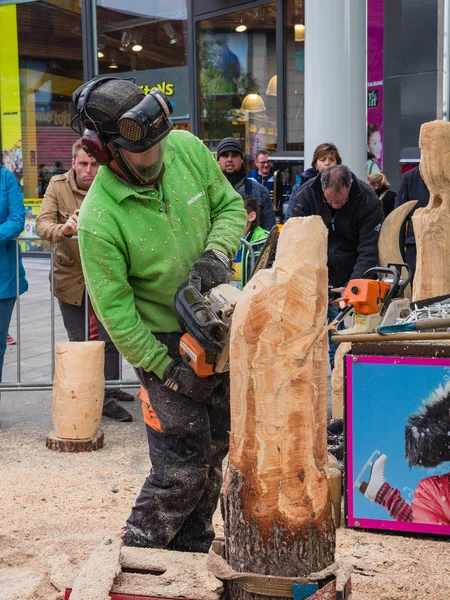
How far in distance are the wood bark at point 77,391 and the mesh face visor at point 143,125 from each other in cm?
249

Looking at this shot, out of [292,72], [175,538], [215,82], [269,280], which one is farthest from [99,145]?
[215,82]

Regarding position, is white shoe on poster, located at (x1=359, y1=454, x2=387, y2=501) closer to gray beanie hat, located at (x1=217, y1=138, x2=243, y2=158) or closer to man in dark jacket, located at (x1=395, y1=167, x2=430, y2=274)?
man in dark jacket, located at (x1=395, y1=167, x2=430, y2=274)

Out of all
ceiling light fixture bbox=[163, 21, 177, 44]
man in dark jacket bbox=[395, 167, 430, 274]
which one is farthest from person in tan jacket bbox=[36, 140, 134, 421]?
ceiling light fixture bbox=[163, 21, 177, 44]

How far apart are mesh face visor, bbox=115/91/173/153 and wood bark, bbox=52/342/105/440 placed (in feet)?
8.18

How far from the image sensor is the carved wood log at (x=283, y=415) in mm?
2143

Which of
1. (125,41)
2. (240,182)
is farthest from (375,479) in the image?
(125,41)

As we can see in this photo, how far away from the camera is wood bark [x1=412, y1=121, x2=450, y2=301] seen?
4164 millimetres

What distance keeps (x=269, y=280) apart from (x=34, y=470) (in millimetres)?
2942

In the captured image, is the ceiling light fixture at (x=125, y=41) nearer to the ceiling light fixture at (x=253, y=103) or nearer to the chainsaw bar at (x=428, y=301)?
the ceiling light fixture at (x=253, y=103)

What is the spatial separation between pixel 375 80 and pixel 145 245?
8.15m

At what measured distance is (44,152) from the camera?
13805 mm

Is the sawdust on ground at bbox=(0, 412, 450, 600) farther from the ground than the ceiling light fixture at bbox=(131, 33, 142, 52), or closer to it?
closer to it

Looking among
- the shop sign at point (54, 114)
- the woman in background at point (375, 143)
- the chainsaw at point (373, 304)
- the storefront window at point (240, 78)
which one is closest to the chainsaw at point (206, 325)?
the chainsaw at point (373, 304)

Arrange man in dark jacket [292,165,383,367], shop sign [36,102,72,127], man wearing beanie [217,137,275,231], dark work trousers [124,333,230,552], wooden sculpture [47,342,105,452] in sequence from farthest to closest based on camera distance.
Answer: shop sign [36,102,72,127]
man wearing beanie [217,137,275,231]
man in dark jacket [292,165,383,367]
wooden sculpture [47,342,105,452]
dark work trousers [124,333,230,552]
